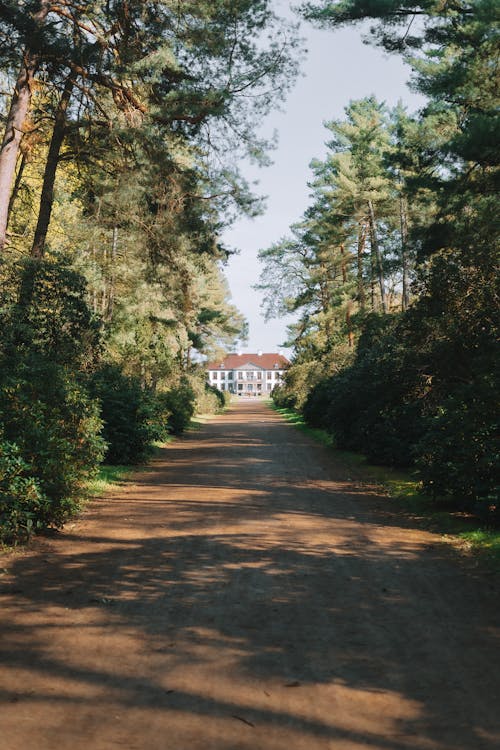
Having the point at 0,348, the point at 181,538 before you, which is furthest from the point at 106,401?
the point at 181,538

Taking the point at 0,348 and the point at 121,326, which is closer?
the point at 0,348

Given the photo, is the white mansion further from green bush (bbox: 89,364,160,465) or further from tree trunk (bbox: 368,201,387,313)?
green bush (bbox: 89,364,160,465)

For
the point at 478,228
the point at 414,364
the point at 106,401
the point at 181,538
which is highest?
the point at 478,228

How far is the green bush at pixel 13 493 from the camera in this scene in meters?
7.92

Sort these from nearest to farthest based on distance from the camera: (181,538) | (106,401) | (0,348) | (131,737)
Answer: (131,737), (181,538), (0,348), (106,401)

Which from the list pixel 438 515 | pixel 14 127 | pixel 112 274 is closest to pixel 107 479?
pixel 438 515

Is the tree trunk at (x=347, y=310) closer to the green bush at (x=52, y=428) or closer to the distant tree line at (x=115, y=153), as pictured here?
the distant tree line at (x=115, y=153)

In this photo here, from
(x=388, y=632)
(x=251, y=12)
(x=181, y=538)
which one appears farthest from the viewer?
(x=251, y=12)

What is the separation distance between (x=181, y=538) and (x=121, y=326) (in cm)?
2120

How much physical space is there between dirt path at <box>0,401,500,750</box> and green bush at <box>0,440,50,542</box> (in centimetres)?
38

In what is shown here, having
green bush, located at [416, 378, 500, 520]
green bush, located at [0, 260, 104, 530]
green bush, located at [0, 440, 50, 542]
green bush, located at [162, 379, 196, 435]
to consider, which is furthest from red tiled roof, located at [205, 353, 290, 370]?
green bush, located at [0, 440, 50, 542]

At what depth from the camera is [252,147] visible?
57.8ft

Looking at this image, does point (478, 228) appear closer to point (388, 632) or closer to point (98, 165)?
point (98, 165)

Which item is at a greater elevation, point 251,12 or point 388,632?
point 251,12
